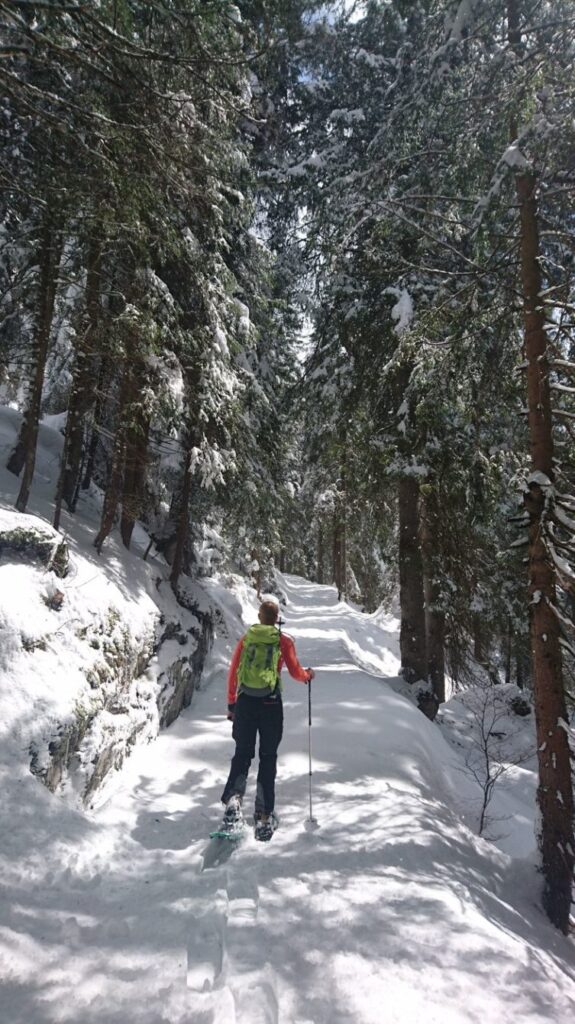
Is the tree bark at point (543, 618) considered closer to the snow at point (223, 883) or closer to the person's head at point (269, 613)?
the snow at point (223, 883)

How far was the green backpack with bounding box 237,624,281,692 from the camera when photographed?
16.6ft

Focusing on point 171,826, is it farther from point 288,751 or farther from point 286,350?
point 286,350

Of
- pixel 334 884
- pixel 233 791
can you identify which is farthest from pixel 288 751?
pixel 334 884

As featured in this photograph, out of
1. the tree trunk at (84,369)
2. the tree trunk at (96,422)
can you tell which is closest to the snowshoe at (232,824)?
the tree trunk at (84,369)

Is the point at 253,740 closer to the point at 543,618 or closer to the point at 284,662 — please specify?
the point at 284,662

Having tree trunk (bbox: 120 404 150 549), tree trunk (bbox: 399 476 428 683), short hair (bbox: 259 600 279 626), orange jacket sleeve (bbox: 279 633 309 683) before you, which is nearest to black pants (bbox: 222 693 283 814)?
orange jacket sleeve (bbox: 279 633 309 683)

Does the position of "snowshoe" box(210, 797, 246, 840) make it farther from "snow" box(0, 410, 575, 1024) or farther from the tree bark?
the tree bark

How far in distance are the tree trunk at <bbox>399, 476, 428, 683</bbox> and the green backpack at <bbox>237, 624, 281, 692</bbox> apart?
21.4ft

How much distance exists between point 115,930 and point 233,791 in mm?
1788

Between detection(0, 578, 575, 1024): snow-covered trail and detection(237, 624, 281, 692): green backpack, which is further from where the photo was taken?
detection(237, 624, 281, 692): green backpack

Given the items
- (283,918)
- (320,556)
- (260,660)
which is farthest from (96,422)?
(320,556)

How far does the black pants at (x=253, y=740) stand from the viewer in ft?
16.1

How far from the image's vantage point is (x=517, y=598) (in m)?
14.3

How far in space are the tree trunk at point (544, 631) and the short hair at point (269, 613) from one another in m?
2.80
